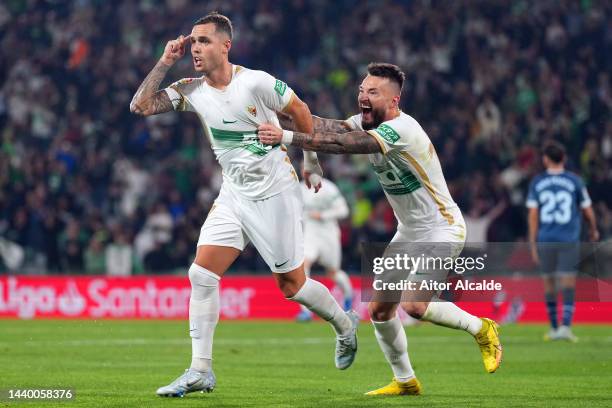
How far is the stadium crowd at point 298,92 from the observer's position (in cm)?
2167

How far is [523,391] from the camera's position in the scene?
379 inches

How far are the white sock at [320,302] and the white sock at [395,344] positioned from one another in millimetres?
400

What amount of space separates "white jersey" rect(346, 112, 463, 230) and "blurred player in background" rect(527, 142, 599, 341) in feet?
20.8

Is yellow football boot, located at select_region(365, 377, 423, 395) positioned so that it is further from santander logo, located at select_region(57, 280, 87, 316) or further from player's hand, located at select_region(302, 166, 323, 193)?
santander logo, located at select_region(57, 280, 87, 316)

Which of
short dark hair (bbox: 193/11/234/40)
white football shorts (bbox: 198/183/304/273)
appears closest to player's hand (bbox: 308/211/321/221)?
white football shorts (bbox: 198/183/304/273)

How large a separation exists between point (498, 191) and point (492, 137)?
4.84 feet

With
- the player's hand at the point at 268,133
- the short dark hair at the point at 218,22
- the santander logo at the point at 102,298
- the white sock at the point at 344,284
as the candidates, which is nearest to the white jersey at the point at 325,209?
the white sock at the point at 344,284

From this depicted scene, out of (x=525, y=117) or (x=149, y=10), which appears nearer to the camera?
(x=525, y=117)

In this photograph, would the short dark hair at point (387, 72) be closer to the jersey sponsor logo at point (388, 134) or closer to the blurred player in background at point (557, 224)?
the jersey sponsor logo at point (388, 134)

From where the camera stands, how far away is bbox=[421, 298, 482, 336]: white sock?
924 centimetres

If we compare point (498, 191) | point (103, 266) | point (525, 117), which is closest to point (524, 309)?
point (498, 191)

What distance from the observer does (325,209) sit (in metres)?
19.1

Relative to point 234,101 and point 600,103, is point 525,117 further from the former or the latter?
point 234,101

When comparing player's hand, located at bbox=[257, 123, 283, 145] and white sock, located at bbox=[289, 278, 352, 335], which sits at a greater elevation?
player's hand, located at bbox=[257, 123, 283, 145]
